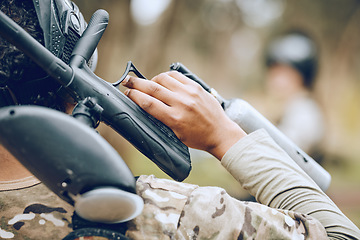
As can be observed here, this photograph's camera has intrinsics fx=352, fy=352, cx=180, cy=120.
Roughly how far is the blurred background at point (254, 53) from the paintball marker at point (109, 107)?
125 inches

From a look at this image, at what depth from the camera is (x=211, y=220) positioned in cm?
98

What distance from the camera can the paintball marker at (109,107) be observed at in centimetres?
93

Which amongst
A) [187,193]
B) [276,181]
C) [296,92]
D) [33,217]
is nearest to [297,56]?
[296,92]

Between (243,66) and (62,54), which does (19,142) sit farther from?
(243,66)

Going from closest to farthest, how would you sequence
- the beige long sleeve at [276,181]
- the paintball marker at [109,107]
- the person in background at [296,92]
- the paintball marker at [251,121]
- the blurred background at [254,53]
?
the paintball marker at [109,107] < the beige long sleeve at [276,181] < the paintball marker at [251,121] < the person in background at [296,92] < the blurred background at [254,53]

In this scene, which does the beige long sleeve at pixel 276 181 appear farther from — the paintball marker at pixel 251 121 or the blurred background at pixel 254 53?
the blurred background at pixel 254 53

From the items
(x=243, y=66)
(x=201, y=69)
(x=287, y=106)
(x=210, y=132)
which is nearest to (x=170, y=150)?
(x=210, y=132)

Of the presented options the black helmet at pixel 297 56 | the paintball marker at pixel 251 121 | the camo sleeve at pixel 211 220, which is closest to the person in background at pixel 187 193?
the camo sleeve at pixel 211 220

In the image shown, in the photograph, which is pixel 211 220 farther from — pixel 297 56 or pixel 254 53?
pixel 254 53

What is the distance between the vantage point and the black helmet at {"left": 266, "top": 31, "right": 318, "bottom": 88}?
371 cm

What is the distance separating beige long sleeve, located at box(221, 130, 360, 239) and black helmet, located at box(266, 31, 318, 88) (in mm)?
2747

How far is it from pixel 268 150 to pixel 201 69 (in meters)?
8.19

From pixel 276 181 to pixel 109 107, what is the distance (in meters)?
0.57

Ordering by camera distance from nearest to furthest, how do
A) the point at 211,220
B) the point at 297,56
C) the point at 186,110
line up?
the point at 211,220
the point at 186,110
the point at 297,56
